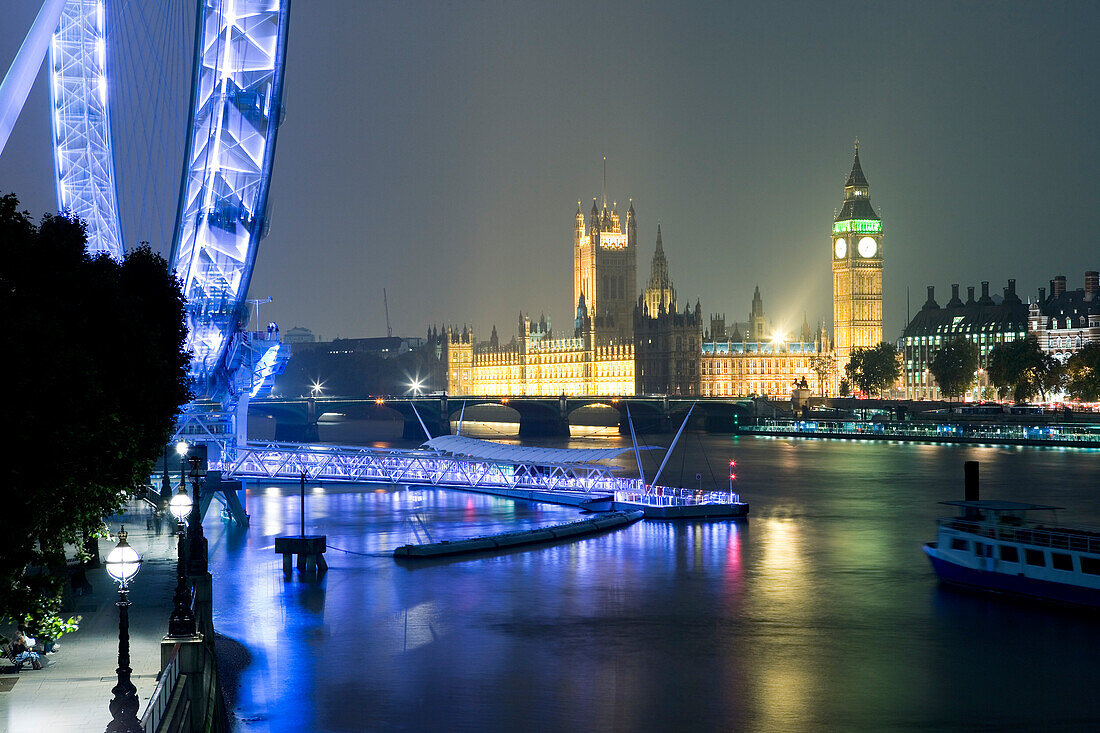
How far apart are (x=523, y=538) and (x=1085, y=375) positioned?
74.5 metres

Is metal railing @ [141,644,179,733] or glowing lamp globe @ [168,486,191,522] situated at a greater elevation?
A: glowing lamp globe @ [168,486,191,522]

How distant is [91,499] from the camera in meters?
15.5

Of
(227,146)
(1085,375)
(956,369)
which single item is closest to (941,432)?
(1085,375)

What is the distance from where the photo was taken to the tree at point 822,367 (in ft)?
497

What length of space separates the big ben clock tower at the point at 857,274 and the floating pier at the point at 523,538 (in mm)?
116732

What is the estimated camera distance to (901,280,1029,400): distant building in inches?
5507

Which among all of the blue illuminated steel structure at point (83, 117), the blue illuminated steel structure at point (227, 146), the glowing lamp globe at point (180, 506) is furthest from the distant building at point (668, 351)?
the glowing lamp globe at point (180, 506)

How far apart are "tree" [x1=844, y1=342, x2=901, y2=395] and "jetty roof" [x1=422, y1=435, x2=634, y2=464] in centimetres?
8187

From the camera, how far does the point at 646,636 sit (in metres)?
27.5

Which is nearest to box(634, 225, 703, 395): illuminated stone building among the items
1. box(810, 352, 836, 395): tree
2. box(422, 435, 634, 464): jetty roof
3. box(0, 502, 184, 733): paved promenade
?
box(810, 352, 836, 395): tree

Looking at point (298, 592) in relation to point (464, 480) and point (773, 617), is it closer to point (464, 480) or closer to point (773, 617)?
point (773, 617)

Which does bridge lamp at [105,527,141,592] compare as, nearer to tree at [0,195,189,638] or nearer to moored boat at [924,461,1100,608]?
tree at [0,195,189,638]

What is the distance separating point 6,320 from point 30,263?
435 centimetres

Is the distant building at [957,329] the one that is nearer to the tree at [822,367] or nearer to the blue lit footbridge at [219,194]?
the tree at [822,367]
